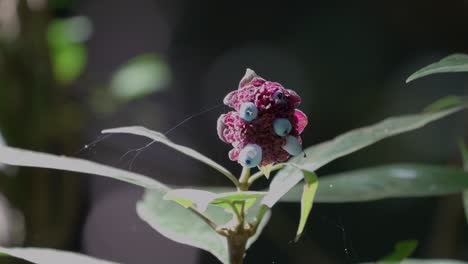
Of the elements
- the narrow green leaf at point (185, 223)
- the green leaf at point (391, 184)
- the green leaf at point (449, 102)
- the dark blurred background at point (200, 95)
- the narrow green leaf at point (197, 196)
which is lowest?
the dark blurred background at point (200, 95)

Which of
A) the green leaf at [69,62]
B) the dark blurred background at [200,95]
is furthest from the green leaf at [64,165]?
the green leaf at [69,62]

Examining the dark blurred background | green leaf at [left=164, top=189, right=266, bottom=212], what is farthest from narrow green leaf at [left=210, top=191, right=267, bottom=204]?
the dark blurred background

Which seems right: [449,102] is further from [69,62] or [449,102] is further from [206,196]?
[69,62]

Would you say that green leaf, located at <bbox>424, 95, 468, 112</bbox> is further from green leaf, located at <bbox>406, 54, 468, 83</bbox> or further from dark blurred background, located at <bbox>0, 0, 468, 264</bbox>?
dark blurred background, located at <bbox>0, 0, 468, 264</bbox>

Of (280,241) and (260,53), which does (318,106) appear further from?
(280,241)

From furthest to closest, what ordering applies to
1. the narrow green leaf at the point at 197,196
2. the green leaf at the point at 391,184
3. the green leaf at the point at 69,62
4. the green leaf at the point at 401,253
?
1. the green leaf at the point at 69,62
2. the green leaf at the point at 391,184
3. the green leaf at the point at 401,253
4. the narrow green leaf at the point at 197,196

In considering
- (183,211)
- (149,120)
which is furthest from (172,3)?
(183,211)

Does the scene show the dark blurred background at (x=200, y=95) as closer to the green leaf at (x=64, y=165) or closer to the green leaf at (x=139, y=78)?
the green leaf at (x=139, y=78)
